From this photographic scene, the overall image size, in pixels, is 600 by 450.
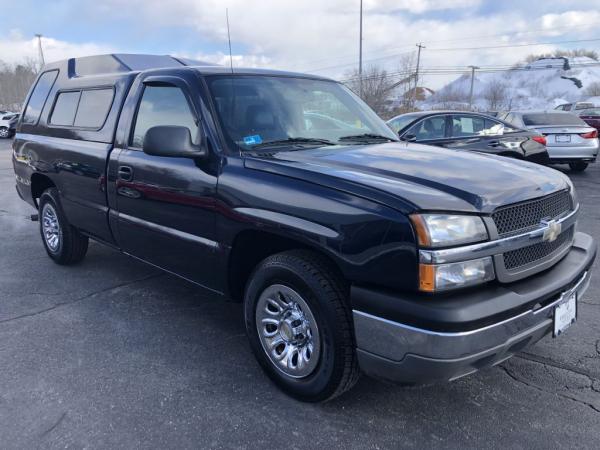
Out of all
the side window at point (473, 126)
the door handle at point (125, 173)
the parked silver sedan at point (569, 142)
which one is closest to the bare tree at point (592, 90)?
the parked silver sedan at point (569, 142)

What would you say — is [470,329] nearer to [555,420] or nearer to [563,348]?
[555,420]

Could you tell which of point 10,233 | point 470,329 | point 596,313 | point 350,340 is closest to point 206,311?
point 350,340

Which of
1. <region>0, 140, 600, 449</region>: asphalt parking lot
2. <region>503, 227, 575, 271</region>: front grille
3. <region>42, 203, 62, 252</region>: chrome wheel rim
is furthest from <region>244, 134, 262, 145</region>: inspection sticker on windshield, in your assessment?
<region>42, 203, 62, 252</region>: chrome wheel rim

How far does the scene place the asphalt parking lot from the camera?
8.32 ft

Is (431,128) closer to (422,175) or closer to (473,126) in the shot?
(473,126)

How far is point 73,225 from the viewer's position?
481cm

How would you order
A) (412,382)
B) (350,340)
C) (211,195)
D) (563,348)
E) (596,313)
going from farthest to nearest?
(596,313), (563,348), (211,195), (350,340), (412,382)

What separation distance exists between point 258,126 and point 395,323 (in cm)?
164

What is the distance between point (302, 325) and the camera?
276 cm

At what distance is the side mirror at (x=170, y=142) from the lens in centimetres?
300

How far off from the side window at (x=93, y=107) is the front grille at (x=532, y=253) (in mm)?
3224

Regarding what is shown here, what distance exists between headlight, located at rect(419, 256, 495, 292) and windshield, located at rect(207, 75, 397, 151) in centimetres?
143

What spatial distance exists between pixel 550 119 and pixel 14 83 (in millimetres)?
82193

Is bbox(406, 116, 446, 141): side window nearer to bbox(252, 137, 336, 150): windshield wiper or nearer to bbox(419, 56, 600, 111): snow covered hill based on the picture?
bbox(252, 137, 336, 150): windshield wiper
